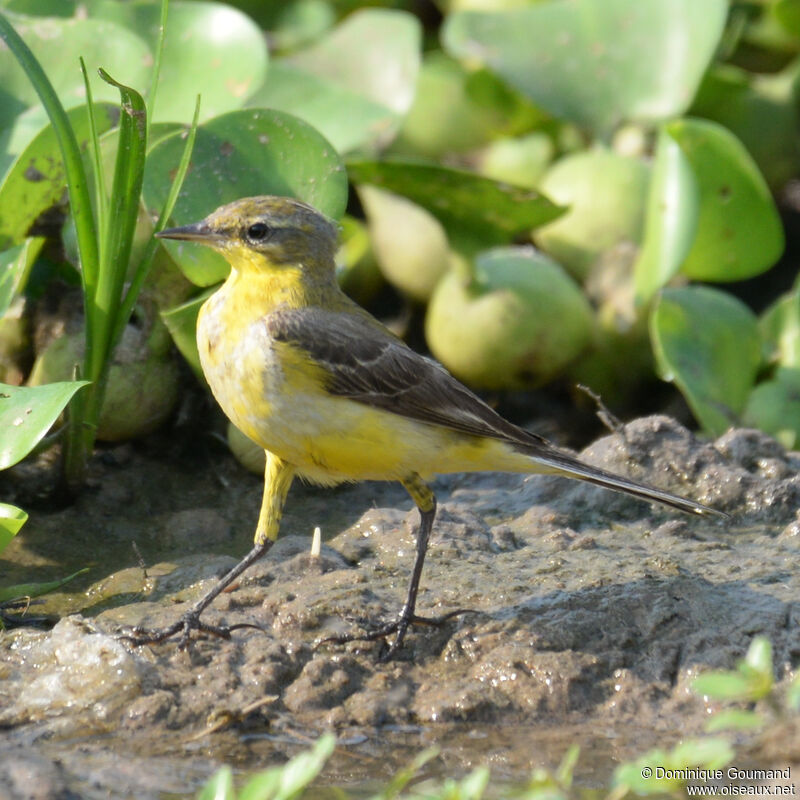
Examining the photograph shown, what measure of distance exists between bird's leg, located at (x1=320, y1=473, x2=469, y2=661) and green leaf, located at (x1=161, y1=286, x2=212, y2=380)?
3.83 feet

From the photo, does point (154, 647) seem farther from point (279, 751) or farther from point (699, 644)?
point (699, 644)

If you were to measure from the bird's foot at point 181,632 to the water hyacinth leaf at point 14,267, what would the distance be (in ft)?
5.02

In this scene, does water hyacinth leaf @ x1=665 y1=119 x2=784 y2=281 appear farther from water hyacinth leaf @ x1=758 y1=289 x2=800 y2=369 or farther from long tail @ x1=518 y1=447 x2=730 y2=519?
long tail @ x1=518 y1=447 x2=730 y2=519

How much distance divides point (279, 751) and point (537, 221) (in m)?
3.56

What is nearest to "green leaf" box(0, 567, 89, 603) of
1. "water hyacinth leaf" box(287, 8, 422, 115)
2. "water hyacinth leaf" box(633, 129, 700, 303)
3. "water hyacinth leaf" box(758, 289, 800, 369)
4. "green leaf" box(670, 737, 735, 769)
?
"green leaf" box(670, 737, 735, 769)

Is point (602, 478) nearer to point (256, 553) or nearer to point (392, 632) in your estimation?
point (392, 632)

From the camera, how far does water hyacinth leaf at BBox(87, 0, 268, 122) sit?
21.2ft

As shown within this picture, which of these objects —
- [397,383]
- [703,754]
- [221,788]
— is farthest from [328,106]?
[703,754]

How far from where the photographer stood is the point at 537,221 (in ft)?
22.5

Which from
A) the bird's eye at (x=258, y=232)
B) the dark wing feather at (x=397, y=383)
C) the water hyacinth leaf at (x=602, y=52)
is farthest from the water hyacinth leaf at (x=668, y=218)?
the bird's eye at (x=258, y=232)

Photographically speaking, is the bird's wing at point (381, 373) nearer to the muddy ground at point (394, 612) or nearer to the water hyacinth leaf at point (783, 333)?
the muddy ground at point (394, 612)

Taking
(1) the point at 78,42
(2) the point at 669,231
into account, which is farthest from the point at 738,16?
(1) the point at 78,42

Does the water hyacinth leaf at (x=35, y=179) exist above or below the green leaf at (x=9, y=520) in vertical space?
above

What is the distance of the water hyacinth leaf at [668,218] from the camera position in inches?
258
